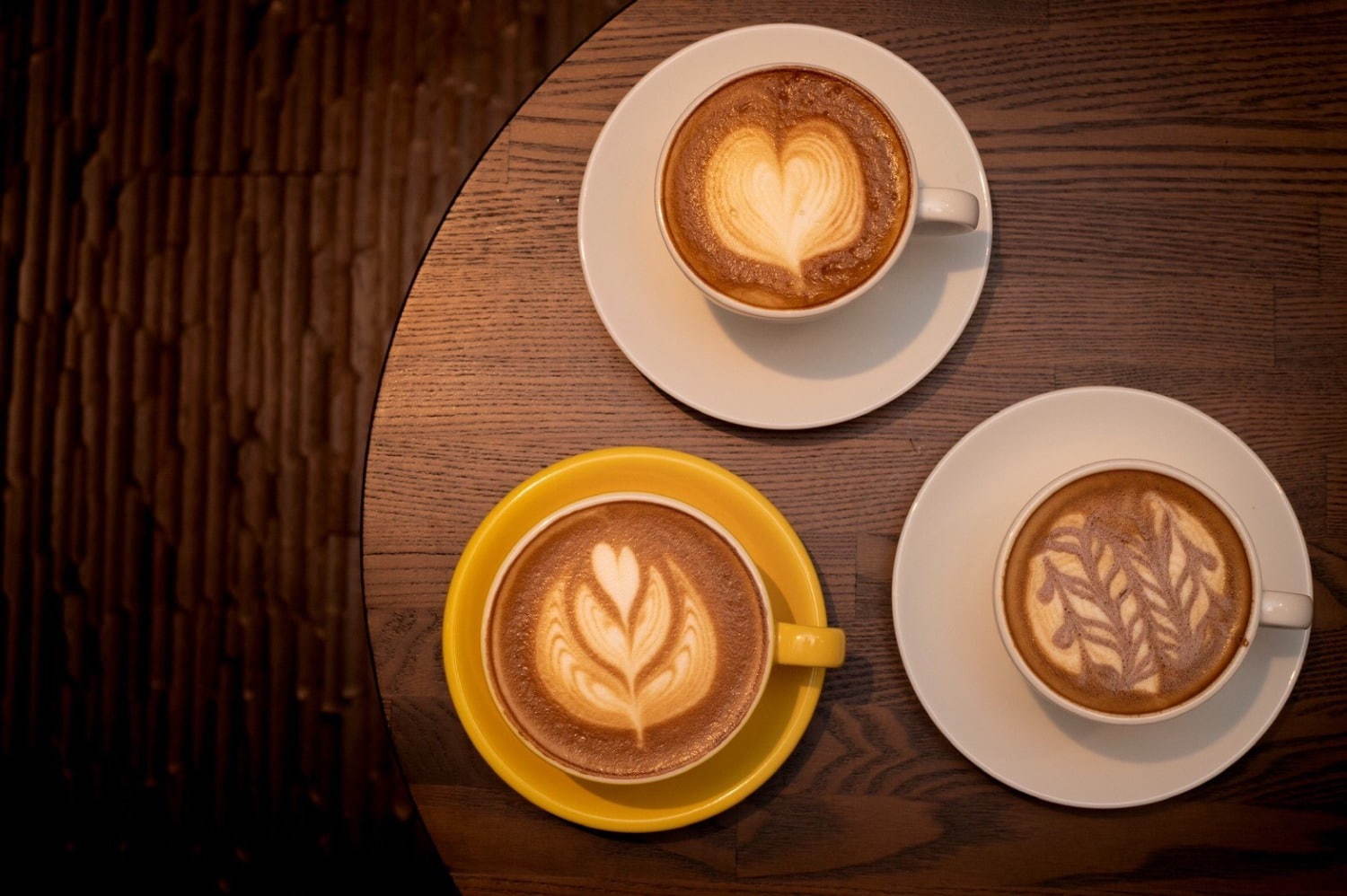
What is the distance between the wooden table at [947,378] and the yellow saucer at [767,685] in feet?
0.15

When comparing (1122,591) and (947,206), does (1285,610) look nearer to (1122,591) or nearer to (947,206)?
(1122,591)

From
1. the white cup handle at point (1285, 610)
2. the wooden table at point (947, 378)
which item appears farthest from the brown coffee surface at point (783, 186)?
the white cup handle at point (1285, 610)

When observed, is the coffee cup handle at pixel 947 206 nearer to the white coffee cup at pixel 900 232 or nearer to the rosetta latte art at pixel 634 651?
the white coffee cup at pixel 900 232

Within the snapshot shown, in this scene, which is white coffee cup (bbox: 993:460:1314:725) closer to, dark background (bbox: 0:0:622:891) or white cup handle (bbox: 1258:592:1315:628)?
white cup handle (bbox: 1258:592:1315:628)

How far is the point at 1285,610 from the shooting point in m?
0.77

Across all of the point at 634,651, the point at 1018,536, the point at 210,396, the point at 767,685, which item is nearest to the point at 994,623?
the point at 1018,536

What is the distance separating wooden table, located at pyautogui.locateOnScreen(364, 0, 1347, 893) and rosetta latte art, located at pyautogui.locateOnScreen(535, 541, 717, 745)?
147 millimetres

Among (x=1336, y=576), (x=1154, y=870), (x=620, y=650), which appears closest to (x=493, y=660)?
(x=620, y=650)

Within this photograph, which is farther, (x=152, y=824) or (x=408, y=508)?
(x=152, y=824)

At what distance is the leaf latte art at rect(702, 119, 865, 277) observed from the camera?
829 millimetres

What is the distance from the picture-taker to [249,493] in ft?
4.31

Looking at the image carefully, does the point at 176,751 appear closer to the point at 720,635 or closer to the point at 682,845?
the point at 682,845

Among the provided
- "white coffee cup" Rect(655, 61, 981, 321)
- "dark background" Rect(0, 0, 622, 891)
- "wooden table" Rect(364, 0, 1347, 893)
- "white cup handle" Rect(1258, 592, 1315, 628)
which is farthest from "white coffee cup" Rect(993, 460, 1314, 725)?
"dark background" Rect(0, 0, 622, 891)

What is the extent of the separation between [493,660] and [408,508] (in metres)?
0.18
